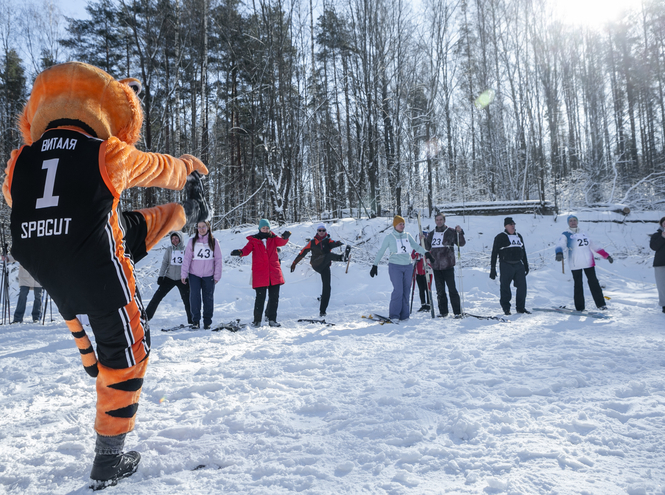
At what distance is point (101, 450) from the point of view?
1.86 m

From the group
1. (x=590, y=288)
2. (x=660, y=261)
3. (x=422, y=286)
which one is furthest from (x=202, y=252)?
(x=660, y=261)

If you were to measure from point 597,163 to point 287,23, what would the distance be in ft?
58.5

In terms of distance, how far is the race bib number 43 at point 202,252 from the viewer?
684 cm

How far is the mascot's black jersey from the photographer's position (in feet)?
5.69

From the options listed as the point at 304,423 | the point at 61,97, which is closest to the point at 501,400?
the point at 304,423

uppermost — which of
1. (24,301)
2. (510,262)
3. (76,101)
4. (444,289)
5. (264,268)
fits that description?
(76,101)

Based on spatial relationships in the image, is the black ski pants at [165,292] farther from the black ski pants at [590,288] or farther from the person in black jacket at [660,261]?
the person in black jacket at [660,261]

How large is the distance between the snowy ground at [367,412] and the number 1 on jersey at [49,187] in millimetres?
1372

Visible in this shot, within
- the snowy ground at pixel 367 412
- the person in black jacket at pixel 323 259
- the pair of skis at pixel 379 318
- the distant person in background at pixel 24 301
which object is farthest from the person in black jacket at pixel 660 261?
the distant person in background at pixel 24 301

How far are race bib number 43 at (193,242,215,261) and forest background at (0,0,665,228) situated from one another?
6008 millimetres

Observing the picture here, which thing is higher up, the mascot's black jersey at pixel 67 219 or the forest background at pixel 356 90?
the forest background at pixel 356 90

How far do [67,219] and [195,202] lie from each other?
71cm

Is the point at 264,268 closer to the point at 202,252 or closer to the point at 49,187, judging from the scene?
the point at 202,252

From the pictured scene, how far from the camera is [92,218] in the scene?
5.81 feet
